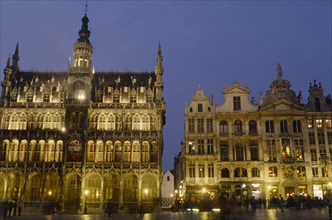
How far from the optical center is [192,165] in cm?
5912

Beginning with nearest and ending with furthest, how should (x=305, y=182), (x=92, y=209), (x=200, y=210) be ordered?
(x=200, y=210) < (x=92, y=209) < (x=305, y=182)

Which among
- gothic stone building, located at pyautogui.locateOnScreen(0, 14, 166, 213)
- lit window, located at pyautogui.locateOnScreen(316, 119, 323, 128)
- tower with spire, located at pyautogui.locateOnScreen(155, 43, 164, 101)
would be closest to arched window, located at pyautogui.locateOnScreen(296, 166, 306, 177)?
lit window, located at pyautogui.locateOnScreen(316, 119, 323, 128)

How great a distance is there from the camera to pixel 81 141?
2232 inches

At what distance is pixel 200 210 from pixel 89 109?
2700 cm

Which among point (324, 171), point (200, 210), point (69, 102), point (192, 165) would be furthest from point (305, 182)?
point (69, 102)

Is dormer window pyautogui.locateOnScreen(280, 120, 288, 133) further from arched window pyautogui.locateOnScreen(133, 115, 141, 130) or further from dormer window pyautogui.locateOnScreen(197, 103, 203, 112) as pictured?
arched window pyautogui.locateOnScreen(133, 115, 141, 130)

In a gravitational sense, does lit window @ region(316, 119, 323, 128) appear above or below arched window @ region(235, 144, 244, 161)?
above

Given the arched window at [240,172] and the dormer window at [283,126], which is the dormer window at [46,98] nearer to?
the arched window at [240,172]

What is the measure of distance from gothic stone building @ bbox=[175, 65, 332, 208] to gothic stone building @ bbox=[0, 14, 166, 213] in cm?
683

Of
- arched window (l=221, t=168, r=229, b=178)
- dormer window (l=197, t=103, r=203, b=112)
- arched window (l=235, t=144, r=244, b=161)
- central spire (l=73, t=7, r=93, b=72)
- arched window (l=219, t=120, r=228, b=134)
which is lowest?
arched window (l=221, t=168, r=229, b=178)

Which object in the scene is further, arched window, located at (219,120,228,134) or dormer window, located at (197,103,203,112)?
dormer window, located at (197,103,203,112)

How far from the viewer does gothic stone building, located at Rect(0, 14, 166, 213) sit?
5488 centimetres

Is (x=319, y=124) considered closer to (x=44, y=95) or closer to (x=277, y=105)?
(x=277, y=105)

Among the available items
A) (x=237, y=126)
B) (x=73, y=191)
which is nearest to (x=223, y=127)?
(x=237, y=126)
